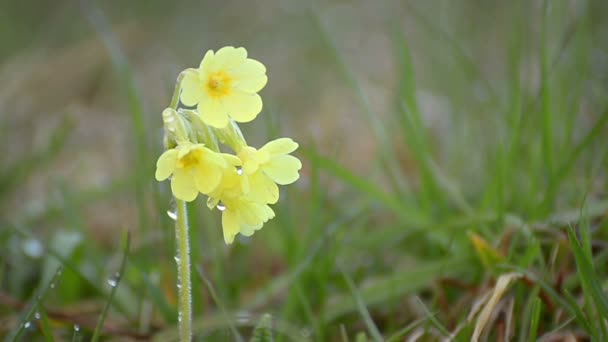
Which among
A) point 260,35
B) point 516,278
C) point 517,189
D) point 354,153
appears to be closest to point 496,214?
point 517,189

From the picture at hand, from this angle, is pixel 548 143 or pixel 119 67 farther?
pixel 119 67

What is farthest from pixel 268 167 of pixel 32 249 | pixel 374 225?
pixel 374 225

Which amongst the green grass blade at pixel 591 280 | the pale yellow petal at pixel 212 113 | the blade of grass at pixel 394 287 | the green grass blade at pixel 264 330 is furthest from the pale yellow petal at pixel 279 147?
the blade of grass at pixel 394 287

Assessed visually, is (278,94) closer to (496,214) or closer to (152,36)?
(152,36)

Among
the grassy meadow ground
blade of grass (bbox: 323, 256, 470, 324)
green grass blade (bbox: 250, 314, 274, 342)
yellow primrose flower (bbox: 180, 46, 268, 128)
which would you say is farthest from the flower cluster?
blade of grass (bbox: 323, 256, 470, 324)

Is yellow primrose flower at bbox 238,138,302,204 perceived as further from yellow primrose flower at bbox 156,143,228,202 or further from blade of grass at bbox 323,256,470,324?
blade of grass at bbox 323,256,470,324

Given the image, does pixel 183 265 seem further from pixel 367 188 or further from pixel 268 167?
pixel 367 188
